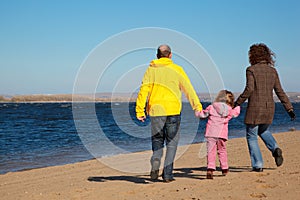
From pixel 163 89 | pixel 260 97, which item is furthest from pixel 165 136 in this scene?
pixel 260 97

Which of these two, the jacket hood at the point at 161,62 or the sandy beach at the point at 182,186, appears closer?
the sandy beach at the point at 182,186

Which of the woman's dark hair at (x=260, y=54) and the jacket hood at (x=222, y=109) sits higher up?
the woman's dark hair at (x=260, y=54)

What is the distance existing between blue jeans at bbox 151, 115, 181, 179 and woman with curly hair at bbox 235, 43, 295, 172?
1.25 metres

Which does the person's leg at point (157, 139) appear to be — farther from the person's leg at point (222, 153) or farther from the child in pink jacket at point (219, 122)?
the person's leg at point (222, 153)

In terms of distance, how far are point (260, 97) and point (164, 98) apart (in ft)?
5.61

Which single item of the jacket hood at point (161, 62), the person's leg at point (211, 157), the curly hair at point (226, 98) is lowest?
the person's leg at point (211, 157)

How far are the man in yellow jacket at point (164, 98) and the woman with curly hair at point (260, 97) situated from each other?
1.06 m

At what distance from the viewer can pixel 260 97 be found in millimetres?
6566

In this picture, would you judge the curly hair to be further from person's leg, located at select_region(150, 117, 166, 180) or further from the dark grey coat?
person's leg, located at select_region(150, 117, 166, 180)

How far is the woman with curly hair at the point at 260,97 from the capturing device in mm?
6555

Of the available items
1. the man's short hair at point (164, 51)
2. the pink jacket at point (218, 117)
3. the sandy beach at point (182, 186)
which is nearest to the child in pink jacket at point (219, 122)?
the pink jacket at point (218, 117)

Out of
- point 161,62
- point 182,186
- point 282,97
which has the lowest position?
point 182,186

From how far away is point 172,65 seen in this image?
6.07 meters

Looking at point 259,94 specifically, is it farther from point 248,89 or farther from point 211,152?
point 211,152
